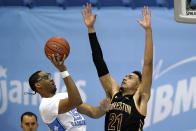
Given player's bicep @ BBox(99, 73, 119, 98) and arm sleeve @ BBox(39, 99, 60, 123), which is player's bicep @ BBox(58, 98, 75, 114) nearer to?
arm sleeve @ BBox(39, 99, 60, 123)

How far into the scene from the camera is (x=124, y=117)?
14.5 ft

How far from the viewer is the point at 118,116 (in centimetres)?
443

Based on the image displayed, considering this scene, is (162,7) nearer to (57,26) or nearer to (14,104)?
(57,26)

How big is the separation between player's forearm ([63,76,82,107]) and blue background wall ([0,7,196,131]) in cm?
219

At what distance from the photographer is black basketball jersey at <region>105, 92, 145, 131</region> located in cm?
437

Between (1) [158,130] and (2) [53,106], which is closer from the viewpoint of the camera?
(2) [53,106]

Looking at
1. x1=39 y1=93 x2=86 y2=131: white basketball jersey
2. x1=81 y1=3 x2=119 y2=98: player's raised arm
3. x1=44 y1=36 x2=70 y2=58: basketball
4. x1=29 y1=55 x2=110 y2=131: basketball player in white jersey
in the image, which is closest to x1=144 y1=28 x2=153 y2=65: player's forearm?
x1=81 y1=3 x2=119 y2=98: player's raised arm

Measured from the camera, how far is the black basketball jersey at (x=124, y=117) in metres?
4.37

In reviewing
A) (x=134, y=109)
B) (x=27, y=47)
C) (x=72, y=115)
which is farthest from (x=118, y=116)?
(x=27, y=47)

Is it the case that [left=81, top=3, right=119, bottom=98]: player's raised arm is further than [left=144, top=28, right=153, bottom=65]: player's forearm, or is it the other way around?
[left=81, top=3, right=119, bottom=98]: player's raised arm

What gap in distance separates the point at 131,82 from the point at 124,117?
0.41 meters

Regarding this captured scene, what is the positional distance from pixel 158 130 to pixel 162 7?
5.47 feet

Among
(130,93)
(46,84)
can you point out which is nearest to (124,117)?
(130,93)

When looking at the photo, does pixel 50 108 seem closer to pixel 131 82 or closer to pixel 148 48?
pixel 131 82
